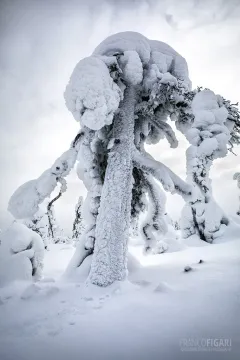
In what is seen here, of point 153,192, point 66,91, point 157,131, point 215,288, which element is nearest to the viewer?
point 215,288

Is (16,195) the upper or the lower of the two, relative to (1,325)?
upper

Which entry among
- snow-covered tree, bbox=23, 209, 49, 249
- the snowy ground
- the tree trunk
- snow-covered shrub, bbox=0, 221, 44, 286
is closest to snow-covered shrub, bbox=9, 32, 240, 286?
the tree trunk

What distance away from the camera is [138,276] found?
19.7ft

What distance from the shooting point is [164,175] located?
5559 mm

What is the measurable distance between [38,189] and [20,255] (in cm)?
313

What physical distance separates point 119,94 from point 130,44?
1.64 metres

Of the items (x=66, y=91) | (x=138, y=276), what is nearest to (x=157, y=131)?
(x=66, y=91)

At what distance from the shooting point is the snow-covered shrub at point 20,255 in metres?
6.76

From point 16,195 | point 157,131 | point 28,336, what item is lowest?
point 28,336

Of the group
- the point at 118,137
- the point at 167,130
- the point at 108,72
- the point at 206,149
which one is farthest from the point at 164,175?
the point at 206,149

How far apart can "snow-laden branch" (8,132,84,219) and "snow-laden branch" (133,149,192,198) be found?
1.73 meters

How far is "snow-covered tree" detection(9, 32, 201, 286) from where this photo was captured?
5.15m

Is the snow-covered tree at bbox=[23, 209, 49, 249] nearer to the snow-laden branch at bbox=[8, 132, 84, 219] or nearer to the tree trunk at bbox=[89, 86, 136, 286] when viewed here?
the snow-laden branch at bbox=[8, 132, 84, 219]

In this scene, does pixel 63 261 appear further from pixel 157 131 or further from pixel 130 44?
pixel 130 44
